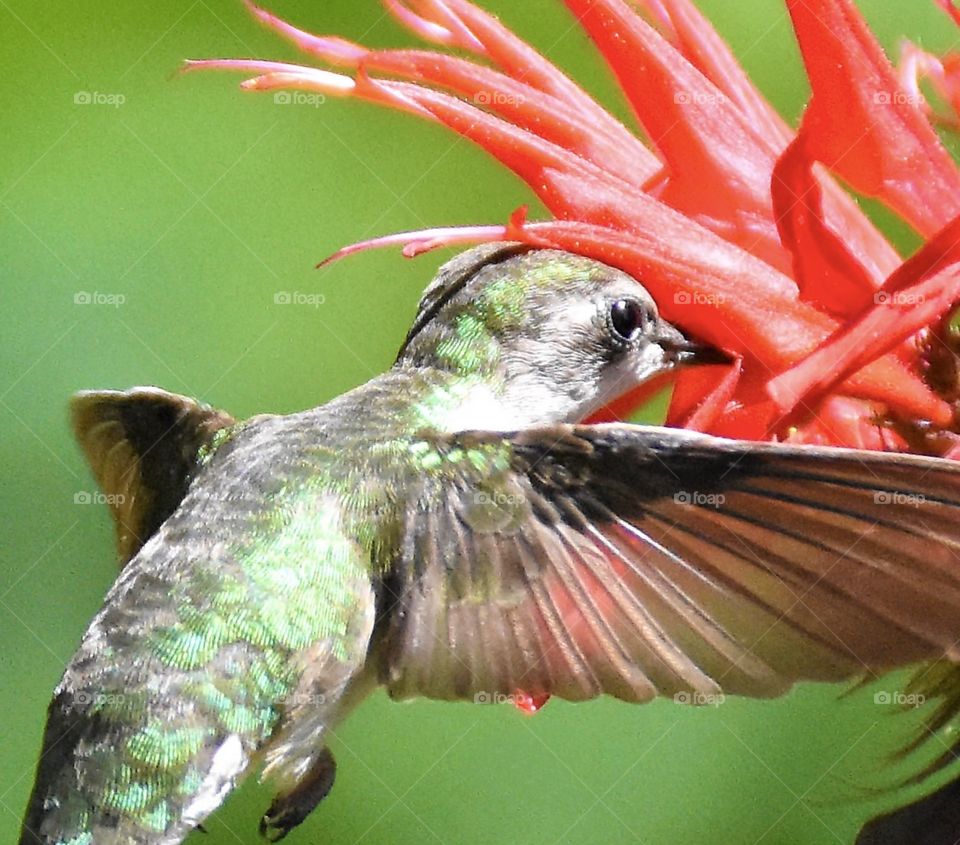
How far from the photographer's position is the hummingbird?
74cm

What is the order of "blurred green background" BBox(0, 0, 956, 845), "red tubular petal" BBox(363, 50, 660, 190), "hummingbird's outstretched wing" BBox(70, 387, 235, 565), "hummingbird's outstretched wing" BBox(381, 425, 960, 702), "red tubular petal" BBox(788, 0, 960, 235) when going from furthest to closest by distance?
"blurred green background" BBox(0, 0, 956, 845) < "hummingbird's outstretched wing" BBox(70, 387, 235, 565) < "red tubular petal" BBox(363, 50, 660, 190) < "red tubular petal" BBox(788, 0, 960, 235) < "hummingbird's outstretched wing" BBox(381, 425, 960, 702)

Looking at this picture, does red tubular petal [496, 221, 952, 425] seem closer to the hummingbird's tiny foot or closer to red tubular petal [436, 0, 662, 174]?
red tubular petal [436, 0, 662, 174]

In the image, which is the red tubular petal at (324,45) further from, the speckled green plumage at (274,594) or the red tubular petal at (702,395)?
the red tubular petal at (702,395)

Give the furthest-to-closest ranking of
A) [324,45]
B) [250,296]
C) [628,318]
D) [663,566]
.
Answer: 1. [250,296]
2. [324,45]
3. [628,318]
4. [663,566]

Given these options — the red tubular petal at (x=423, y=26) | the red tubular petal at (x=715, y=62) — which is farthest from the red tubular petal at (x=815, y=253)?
the red tubular petal at (x=423, y=26)

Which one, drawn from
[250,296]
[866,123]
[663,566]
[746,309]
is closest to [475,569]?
[663,566]

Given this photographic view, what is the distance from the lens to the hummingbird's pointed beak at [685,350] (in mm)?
899

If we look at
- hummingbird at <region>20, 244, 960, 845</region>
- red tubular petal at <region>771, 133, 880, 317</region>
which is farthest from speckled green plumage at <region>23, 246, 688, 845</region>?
red tubular petal at <region>771, 133, 880, 317</region>

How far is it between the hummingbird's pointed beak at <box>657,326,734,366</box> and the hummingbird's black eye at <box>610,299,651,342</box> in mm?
16

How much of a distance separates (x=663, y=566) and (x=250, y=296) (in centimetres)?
73

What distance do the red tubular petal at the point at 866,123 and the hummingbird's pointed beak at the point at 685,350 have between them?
130 millimetres

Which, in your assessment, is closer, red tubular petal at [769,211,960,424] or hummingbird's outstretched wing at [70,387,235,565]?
red tubular petal at [769,211,960,424]

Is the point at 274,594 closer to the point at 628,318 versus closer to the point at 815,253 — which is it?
the point at 628,318

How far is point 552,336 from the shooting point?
93 centimetres
